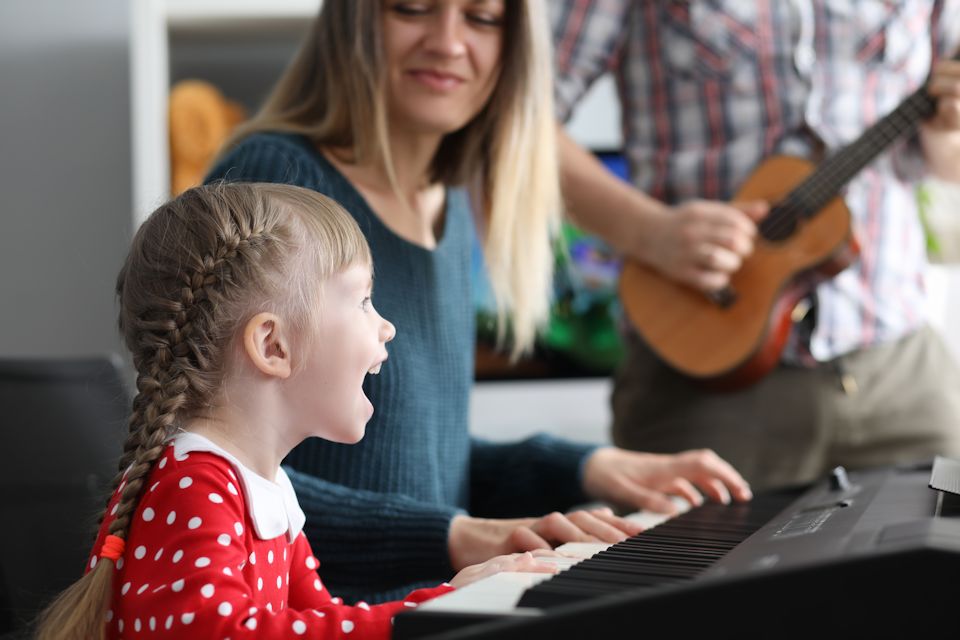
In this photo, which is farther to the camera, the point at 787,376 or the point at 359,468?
the point at 787,376

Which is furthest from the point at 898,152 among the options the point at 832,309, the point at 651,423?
the point at 651,423

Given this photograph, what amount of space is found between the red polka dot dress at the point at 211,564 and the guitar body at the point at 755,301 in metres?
0.89

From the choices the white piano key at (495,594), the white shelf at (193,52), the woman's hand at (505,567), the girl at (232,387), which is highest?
the white shelf at (193,52)

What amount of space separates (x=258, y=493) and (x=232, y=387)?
8cm

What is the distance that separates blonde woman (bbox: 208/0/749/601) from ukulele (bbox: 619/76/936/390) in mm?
290

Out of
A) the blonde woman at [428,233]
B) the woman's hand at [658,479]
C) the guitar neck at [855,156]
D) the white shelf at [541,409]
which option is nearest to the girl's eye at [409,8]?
the blonde woman at [428,233]

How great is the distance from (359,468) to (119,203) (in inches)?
88.2

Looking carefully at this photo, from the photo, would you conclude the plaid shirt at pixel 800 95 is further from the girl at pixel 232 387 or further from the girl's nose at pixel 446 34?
the girl at pixel 232 387

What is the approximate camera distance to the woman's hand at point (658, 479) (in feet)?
3.76

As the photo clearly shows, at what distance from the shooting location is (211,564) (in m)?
0.64

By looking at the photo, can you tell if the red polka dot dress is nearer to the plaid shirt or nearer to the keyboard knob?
the keyboard knob

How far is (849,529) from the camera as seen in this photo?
27.6 inches

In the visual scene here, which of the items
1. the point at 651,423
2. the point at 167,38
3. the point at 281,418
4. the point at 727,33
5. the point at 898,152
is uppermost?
the point at 167,38

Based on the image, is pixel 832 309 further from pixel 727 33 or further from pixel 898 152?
pixel 727 33
